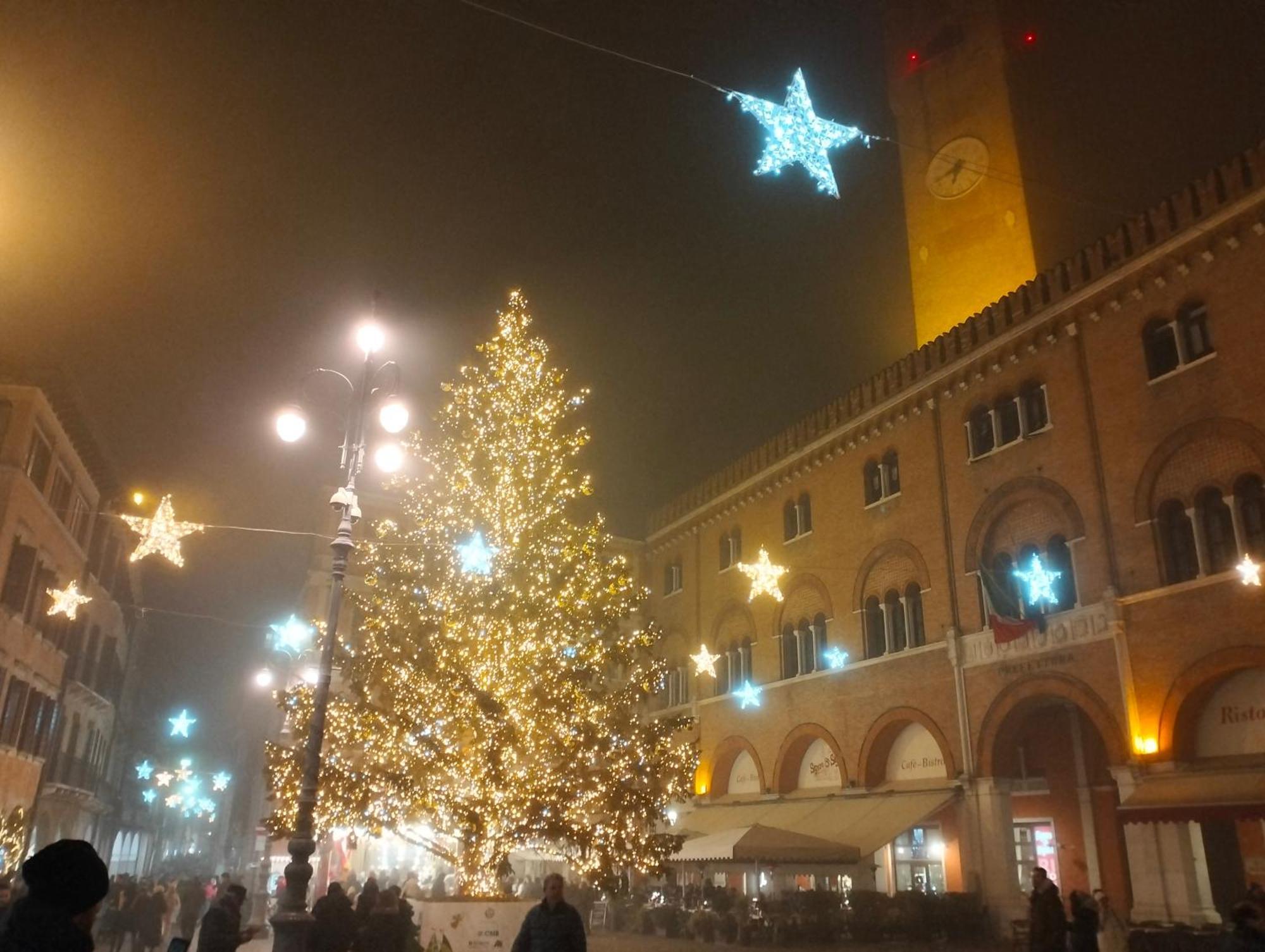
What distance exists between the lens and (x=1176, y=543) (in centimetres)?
1659

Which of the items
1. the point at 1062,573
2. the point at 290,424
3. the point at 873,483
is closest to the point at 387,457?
the point at 290,424

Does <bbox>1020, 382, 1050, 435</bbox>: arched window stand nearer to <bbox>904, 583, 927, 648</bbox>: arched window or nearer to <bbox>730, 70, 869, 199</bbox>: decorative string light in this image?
<bbox>904, 583, 927, 648</bbox>: arched window

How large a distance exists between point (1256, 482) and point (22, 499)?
25.1 m

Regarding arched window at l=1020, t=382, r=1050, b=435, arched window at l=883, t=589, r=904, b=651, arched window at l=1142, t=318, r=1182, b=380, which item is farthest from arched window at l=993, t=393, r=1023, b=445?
arched window at l=883, t=589, r=904, b=651

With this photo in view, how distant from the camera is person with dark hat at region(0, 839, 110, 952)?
9.00 feet

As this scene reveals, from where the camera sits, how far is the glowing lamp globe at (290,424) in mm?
11102

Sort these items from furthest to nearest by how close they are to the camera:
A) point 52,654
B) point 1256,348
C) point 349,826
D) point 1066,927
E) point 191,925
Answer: point 52,654
point 191,925
point 1256,348
point 349,826
point 1066,927

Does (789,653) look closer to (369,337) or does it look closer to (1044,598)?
(1044,598)

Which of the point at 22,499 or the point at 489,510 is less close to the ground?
the point at 22,499

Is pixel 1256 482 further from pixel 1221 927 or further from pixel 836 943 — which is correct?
pixel 836 943

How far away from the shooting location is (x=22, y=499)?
848 inches

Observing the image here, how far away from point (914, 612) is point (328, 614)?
15405 millimetres

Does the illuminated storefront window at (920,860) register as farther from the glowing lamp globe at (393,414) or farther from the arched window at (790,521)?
the glowing lamp globe at (393,414)

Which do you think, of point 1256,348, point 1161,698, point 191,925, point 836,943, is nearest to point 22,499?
point 191,925
